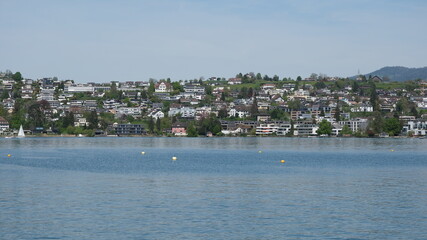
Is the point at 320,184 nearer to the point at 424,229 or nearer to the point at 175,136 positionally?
the point at 424,229

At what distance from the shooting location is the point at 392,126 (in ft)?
484

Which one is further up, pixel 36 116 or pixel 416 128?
pixel 36 116

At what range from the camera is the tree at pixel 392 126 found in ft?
482

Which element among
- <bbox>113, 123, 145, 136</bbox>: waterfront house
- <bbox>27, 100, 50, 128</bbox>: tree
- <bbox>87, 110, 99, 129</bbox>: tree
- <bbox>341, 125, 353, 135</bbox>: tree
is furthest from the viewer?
<bbox>27, 100, 50, 128</bbox>: tree

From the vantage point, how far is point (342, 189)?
3372cm

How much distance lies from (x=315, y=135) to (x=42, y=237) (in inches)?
5438

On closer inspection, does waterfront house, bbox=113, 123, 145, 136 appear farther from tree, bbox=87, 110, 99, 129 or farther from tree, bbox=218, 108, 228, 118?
tree, bbox=218, 108, 228, 118

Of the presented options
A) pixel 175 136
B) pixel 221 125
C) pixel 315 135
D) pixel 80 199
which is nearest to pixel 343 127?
pixel 315 135

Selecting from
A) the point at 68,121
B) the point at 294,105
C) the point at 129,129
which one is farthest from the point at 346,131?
the point at 68,121

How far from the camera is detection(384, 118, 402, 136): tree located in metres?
147

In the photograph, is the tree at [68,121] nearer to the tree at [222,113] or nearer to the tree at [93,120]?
the tree at [93,120]

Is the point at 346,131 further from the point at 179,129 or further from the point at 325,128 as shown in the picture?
the point at 179,129

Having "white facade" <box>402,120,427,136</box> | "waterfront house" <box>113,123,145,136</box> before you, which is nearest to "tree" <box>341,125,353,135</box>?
"white facade" <box>402,120,427,136</box>

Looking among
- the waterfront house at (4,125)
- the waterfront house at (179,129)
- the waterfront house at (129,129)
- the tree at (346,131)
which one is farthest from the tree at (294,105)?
the waterfront house at (4,125)
